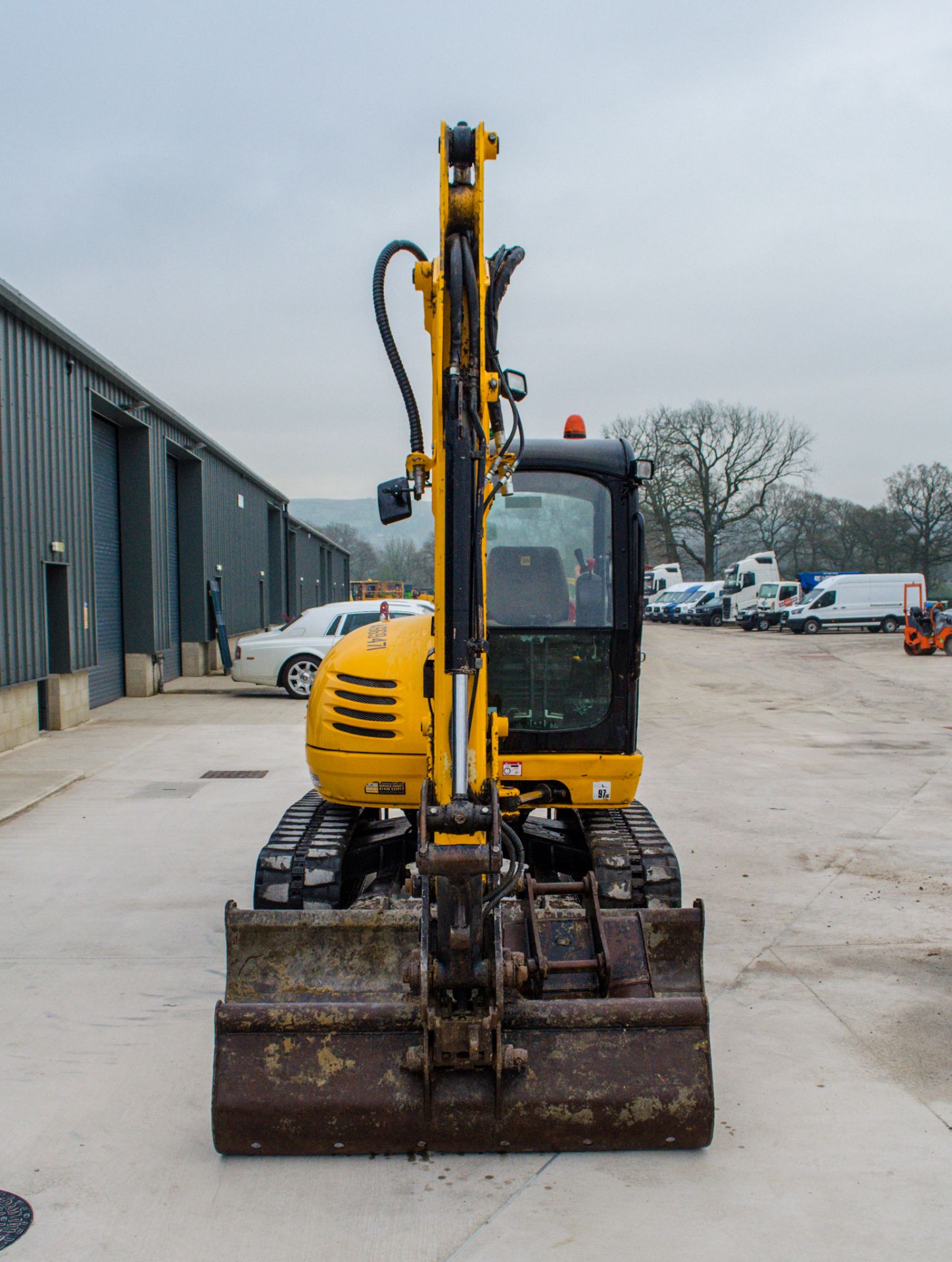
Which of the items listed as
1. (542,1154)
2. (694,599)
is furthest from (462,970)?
(694,599)

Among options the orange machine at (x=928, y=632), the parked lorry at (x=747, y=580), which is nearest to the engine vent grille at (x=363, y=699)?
the orange machine at (x=928, y=632)

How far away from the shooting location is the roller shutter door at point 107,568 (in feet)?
60.7

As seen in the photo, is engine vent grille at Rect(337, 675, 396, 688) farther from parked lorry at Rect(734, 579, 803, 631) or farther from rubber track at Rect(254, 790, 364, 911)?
parked lorry at Rect(734, 579, 803, 631)

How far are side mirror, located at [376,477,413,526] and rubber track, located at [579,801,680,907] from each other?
231cm

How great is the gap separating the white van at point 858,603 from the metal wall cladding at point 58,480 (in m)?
26.0

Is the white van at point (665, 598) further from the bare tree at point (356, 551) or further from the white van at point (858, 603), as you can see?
the bare tree at point (356, 551)

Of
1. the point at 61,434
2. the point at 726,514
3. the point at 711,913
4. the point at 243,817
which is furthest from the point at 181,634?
the point at 726,514

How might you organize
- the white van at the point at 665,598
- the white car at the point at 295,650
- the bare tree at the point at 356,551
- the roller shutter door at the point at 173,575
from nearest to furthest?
the white car at the point at 295,650, the roller shutter door at the point at 173,575, the white van at the point at 665,598, the bare tree at the point at 356,551

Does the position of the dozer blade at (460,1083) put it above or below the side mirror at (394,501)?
below

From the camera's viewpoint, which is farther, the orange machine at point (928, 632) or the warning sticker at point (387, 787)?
the orange machine at point (928, 632)

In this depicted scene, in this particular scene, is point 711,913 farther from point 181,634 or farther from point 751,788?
point 181,634

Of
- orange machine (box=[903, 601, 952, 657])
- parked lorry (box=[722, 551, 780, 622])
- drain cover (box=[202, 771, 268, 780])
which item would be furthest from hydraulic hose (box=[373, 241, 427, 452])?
parked lorry (box=[722, 551, 780, 622])

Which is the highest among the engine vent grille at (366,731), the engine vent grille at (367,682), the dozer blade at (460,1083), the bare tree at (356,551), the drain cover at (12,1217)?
the bare tree at (356,551)

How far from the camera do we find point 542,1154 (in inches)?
157
